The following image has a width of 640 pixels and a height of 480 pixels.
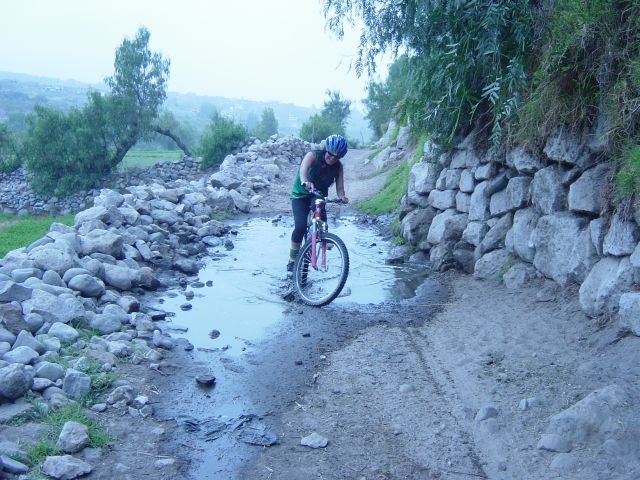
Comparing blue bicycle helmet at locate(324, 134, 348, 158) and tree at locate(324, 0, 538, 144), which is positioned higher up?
tree at locate(324, 0, 538, 144)

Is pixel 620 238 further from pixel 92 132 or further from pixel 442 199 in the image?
pixel 92 132

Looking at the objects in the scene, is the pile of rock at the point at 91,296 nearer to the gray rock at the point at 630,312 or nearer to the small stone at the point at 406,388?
the small stone at the point at 406,388

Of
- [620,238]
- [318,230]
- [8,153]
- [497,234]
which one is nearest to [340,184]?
[318,230]

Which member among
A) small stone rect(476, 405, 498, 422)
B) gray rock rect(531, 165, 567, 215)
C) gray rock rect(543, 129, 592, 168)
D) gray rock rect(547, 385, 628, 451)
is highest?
gray rock rect(543, 129, 592, 168)

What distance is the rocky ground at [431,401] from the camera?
3.59 meters

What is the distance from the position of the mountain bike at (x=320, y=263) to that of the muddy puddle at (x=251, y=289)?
26 cm

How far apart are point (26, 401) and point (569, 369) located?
3.93 m

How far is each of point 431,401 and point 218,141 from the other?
77.3 ft

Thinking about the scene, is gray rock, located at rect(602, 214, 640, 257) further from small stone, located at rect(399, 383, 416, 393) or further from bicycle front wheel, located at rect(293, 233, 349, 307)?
bicycle front wheel, located at rect(293, 233, 349, 307)

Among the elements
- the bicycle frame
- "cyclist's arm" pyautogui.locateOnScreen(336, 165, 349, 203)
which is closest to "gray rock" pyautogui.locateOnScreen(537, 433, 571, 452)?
the bicycle frame

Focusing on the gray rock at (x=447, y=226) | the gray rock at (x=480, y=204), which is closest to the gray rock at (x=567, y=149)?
the gray rock at (x=480, y=204)

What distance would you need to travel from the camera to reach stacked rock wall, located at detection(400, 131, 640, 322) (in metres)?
4.95

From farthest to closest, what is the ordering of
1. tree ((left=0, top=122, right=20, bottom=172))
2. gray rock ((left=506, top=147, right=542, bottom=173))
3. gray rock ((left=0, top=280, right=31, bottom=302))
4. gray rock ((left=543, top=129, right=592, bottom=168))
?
1. tree ((left=0, top=122, right=20, bottom=172))
2. gray rock ((left=506, top=147, right=542, bottom=173))
3. gray rock ((left=543, top=129, right=592, bottom=168))
4. gray rock ((left=0, top=280, right=31, bottom=302))

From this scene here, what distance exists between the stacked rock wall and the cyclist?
189cm
